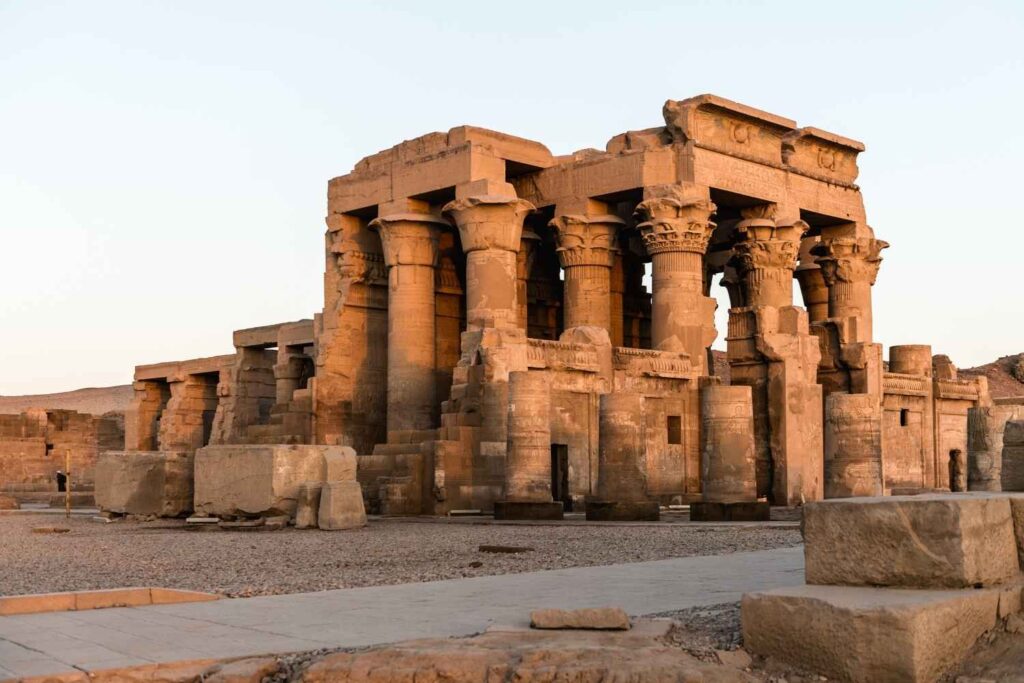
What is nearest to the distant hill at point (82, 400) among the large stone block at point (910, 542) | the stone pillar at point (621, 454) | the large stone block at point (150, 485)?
the stone pillar at point (621, 454)

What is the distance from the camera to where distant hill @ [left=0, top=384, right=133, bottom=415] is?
6956 centimetres

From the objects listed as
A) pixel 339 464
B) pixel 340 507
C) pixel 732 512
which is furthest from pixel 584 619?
pixel 732 512

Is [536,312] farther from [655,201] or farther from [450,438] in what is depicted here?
[450,438]

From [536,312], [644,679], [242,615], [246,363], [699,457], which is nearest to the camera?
[644,679]

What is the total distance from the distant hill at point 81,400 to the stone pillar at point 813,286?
45746 mm

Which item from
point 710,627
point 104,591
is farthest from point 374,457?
point 710,627

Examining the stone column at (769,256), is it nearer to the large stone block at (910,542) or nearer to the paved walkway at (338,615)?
the paved walkway at (338,615)

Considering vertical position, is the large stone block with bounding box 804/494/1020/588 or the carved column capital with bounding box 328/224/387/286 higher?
the carved column capital with bounding box 328/224/387/286

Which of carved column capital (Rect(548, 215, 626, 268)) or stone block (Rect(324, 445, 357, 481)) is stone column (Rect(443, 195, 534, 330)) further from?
stone block (Rect(324, 445, 357, 481))

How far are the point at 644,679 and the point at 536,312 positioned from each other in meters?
27.0

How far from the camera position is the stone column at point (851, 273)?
30047 millimetres

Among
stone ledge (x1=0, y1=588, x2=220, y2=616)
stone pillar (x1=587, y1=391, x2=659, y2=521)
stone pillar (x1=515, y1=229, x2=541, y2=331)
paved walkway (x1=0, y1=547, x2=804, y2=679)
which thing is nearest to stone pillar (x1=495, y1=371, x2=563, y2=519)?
stone pillar (x1=587, y1=391, x2=659, y2=521)

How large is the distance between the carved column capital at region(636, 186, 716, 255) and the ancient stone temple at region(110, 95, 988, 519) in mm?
41

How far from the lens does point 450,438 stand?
72.7 ft
